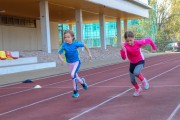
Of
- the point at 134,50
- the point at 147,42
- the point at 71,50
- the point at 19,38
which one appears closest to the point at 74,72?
the point at 71,50

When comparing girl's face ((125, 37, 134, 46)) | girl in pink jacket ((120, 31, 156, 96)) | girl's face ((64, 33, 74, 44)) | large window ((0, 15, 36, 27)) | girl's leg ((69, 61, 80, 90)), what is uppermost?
large window ((0, 15, 36, 27))

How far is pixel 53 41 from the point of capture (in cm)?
5650

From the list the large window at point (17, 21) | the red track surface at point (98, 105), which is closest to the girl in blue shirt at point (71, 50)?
the red track surface at point (98, 105)

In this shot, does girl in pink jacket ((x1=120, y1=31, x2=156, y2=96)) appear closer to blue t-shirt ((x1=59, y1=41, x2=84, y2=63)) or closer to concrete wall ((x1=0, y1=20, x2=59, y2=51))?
blue t-shirt ((x1=59, y1=41, x2=84, y2=63))

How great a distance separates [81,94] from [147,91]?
1.82 m

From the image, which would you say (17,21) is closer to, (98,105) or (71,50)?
(71,50)

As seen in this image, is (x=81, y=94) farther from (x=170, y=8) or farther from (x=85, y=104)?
(x=170, y=8)

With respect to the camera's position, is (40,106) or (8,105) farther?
(8,105)

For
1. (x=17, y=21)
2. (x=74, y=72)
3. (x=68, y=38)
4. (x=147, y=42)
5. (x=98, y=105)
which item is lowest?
(x=98, y=105)

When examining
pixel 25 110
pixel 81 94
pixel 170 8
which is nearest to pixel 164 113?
pixel 25 110

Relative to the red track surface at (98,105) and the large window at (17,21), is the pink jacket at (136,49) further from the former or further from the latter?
the large window at (17,21)

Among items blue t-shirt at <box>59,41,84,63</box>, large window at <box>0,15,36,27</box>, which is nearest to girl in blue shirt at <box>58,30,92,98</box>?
blue t-shirt at <box>59,41,84,63</box>

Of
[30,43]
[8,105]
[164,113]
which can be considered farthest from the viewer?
[30,43]

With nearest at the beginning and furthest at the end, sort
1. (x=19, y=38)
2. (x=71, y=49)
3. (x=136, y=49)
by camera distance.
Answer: (x=136, y=49), (x=71, y=49), (x=19, y=38)
